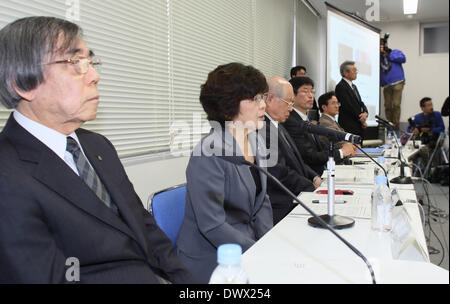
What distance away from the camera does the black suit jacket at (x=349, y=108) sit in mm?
4887

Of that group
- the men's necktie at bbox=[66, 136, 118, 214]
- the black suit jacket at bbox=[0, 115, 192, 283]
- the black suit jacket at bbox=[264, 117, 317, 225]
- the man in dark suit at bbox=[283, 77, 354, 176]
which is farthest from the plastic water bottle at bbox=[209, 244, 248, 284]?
the man in dark suit at bbox=[283, 77, 354, 176]

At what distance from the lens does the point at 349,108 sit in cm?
489

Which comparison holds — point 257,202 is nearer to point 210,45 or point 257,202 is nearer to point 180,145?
point 180,145

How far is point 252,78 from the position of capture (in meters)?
1.81

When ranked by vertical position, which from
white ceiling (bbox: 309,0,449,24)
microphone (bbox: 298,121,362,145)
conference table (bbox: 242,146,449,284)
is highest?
white ceiling (bbox: 309,0,449,24)

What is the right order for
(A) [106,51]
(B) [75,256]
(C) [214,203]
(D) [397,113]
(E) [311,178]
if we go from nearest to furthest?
(B) [75,256] → (C) [214,203] → (A) [106,51] → (E) [311,178] → (D) [397,113]

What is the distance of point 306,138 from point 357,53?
355 cm

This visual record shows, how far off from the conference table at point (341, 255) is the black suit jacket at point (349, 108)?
3362 mm

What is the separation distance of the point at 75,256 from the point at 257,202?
1007mm

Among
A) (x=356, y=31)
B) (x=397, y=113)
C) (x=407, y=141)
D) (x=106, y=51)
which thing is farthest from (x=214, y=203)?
(x=397, y=113)

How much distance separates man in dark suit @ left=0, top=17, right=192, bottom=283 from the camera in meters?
0.87

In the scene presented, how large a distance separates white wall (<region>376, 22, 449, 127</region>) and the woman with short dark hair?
24.3 feet

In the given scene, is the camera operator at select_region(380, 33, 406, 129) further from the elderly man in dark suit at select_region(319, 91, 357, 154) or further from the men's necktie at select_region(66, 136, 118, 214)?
the men's necktie at select_region(66, 136, 118, 214)
